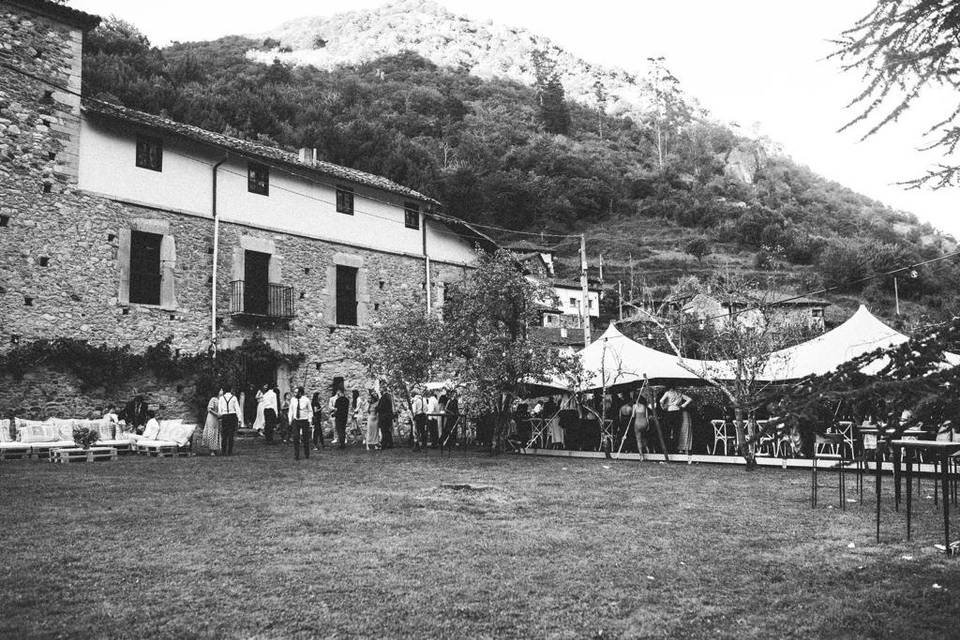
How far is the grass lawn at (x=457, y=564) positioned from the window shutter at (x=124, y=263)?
9.08 metres

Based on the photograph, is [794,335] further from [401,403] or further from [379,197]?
[379,197]

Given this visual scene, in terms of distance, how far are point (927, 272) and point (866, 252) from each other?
467 centimetres

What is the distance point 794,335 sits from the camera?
1620 centimetres

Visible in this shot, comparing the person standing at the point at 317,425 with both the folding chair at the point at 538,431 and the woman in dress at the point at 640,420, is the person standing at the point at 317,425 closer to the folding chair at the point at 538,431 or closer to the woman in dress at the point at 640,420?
the folding chair at the point at 538,431

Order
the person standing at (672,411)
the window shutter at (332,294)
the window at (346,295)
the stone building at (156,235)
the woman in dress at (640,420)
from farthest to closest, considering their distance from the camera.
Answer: the window at (346,295), the window shutter at (332,294), the stone building at (156,235), the person standing at (672,411), the woman in dress at (640,420)

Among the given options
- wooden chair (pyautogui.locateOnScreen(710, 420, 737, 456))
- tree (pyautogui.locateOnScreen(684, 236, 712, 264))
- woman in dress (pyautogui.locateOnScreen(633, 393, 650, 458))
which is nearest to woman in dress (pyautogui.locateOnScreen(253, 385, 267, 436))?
woman in dress (pyautogui.locateOnScreen(633, 393, 650, 458))

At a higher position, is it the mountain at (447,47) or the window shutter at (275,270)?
the mountain at (447,47)

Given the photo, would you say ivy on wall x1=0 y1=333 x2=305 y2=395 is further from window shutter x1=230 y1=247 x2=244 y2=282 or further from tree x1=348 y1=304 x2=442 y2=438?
tree x1=348 y1=304 x2=442 y2=438

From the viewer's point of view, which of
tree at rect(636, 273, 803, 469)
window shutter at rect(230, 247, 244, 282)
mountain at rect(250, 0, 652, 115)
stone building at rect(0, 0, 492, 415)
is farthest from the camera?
mountain at rect(250, 0, 652, 115)

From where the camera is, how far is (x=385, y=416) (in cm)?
1783

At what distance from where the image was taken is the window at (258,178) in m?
21.2

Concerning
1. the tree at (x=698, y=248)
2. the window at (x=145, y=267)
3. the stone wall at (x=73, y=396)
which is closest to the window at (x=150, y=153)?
the window at (x=145, y=267)

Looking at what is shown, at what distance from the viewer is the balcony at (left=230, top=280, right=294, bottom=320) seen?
66.2 ft

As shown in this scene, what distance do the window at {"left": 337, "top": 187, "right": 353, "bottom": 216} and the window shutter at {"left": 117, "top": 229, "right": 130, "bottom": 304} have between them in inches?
266
